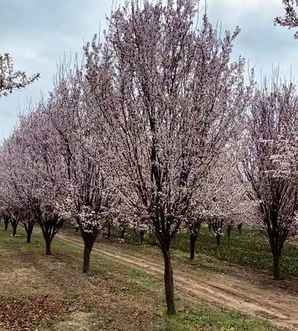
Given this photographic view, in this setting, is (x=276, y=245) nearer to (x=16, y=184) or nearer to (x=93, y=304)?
(x=93, y=304)

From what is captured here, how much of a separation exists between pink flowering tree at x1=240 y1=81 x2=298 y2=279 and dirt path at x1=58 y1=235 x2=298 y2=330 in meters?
3.50

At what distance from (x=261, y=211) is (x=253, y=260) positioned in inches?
294

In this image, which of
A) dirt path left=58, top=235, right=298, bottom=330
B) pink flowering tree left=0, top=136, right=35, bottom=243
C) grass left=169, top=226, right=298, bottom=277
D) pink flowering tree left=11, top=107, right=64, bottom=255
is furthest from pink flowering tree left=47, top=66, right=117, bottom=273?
grass left=169, top=226, right=298, bottom=277

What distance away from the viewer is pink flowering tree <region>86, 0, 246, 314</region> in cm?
1374

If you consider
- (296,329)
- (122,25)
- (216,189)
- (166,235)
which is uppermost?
(122,25)

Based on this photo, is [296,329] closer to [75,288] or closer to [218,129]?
[218,129]

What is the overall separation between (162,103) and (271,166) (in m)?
14.2

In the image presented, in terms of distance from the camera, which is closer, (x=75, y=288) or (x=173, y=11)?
(x=173, y=11)

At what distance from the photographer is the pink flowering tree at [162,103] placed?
13.7 metres

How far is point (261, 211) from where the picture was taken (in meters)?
26.5

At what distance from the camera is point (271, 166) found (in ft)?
86.1

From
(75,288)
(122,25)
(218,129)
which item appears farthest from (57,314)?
(122,25)

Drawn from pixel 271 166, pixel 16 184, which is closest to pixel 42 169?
pixel 16 184

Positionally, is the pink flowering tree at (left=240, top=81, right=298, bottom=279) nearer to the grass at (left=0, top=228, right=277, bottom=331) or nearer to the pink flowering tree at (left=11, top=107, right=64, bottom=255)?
the grass at (left=0, top=228, right=277, bottom=331)
